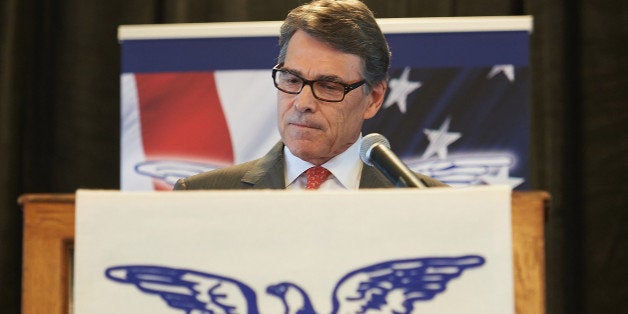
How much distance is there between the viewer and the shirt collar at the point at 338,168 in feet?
6.80

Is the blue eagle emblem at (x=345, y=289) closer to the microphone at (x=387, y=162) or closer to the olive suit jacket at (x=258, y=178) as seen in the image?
the microphone at (x=387, y=162)

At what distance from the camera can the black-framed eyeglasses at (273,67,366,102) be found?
2.08 meters

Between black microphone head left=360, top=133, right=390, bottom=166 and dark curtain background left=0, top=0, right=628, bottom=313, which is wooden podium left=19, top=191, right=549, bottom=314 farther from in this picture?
dark curtain background left=0, top=0, right=628, bottom=313

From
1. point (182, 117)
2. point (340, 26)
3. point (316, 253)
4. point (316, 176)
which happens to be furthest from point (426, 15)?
point (316, 253)

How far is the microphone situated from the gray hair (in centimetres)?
57

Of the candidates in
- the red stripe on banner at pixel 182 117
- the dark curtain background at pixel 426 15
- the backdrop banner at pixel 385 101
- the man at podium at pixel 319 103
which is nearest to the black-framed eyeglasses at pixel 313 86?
the man at podium at pixel 319 103

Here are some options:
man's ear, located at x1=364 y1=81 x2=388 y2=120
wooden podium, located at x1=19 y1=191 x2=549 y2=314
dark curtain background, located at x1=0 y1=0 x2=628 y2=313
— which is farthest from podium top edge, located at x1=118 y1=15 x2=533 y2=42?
wooden podium, located at x1=19 y1=191 x2=549 y2=314

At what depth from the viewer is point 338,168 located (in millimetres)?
2080

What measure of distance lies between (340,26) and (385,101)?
1.16 m

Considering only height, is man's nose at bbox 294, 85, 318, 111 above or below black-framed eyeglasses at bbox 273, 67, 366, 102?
below

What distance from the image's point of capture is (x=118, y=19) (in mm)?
3902

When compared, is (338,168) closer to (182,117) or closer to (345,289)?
(345,289)

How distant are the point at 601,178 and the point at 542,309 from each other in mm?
2530

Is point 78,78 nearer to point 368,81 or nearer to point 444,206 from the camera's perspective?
point 368,81
